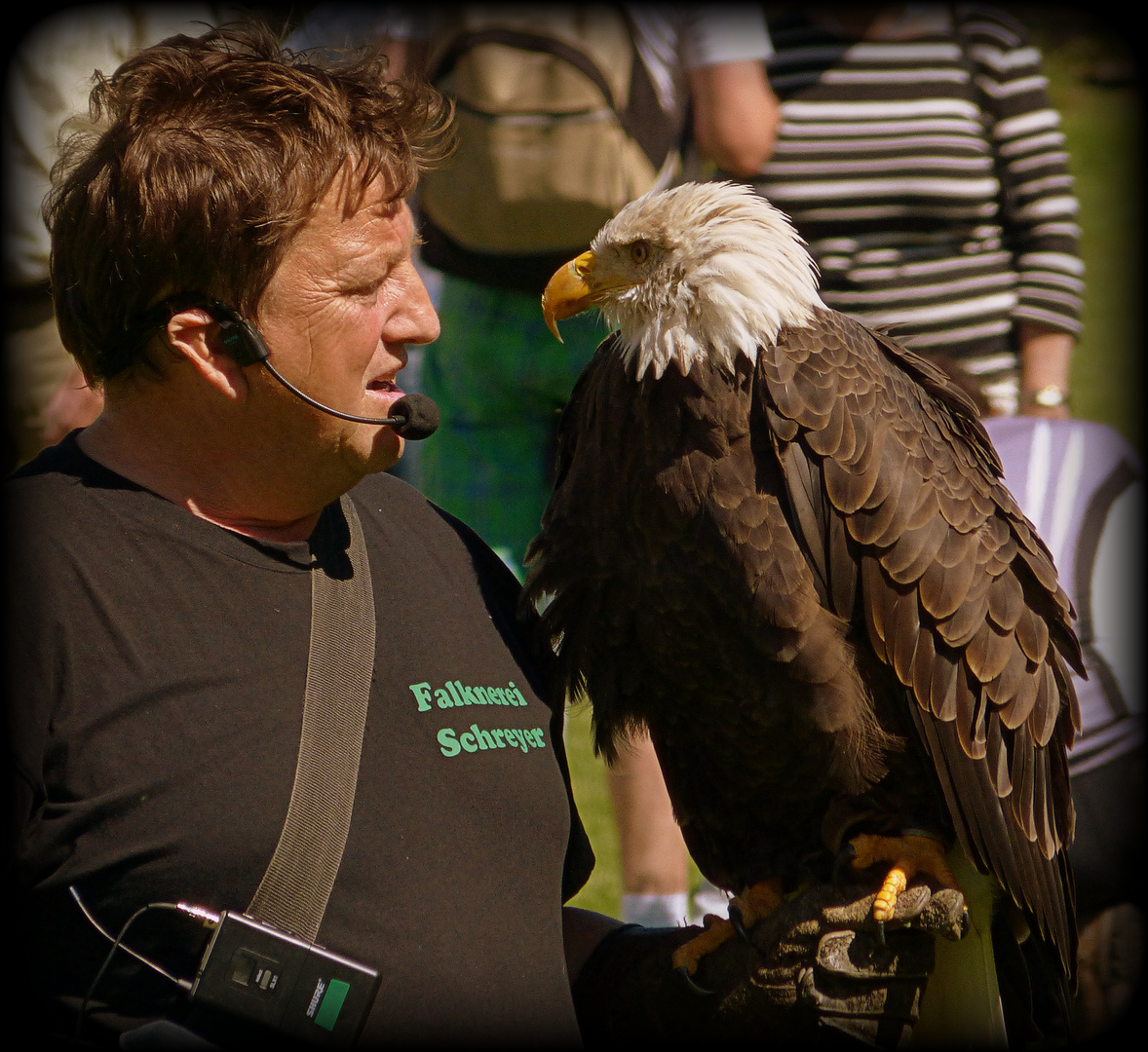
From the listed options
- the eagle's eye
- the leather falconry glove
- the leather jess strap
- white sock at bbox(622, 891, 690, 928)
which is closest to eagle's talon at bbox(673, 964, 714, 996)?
the leather falconry glove

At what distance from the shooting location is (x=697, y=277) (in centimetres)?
251

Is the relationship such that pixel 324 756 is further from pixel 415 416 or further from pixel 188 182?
pixel 188 182

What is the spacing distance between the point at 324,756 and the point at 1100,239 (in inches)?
401

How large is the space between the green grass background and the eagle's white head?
3.03 m

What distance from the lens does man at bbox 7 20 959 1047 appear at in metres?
1.72

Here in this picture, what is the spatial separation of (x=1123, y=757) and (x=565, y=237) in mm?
2467

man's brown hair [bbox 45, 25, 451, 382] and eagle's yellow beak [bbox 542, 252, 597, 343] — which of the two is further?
eagle's yellow beak [bbox 542, 252, 597, 343]

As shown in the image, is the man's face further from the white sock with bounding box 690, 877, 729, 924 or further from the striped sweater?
the white sock with bounding box 690, 877, 729, 924

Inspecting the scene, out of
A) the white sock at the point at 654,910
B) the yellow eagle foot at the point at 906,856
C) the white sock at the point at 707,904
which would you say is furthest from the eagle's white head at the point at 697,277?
the white sock at the point at 707,904

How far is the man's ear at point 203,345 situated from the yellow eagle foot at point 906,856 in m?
1.50

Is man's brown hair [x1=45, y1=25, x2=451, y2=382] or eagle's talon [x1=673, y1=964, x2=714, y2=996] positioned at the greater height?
man's brown hair [x1=45, y1=25, x2=451, y2=382]

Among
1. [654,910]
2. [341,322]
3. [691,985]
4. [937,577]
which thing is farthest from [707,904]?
[341,322]

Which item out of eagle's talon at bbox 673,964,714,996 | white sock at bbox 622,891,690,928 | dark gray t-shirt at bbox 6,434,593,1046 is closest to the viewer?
dark gray t-shirt at bbox 6,434,593,1046

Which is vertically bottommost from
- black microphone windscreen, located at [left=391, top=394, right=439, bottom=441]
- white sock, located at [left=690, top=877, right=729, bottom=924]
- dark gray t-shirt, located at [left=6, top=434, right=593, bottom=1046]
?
white sock, located at [left=690, top=877, right=729, bottom=924]
